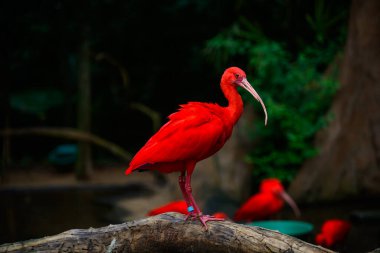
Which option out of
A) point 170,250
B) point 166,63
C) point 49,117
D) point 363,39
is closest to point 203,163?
point 363,39

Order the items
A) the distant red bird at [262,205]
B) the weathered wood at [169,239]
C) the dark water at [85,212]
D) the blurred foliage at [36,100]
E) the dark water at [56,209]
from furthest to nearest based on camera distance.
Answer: the blurred foliage at [36,100], the dark water at [56,209], the dark water at [85,212], the distant red bird at [262,205], the weathered wood at [169,239]

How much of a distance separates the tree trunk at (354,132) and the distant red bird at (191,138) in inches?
206

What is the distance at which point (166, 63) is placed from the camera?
13.4 metres

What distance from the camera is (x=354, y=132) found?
8.64 m

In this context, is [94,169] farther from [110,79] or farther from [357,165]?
[357,165]

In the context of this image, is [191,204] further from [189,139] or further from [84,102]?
[84,102]

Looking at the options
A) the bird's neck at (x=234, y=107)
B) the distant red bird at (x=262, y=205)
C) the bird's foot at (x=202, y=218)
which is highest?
the distant red bird at (x=262, y=205)

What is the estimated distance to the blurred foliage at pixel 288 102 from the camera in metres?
8.89

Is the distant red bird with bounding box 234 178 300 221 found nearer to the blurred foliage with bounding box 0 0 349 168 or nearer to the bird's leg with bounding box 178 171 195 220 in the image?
the bird's leg with bounding box 178 171 195 220

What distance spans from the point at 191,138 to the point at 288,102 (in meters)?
5.88

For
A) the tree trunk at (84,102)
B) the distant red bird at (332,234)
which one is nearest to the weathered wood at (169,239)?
the distant red bird at (332,234)

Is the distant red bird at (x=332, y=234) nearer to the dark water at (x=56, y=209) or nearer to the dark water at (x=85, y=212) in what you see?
the dark water at (x=85, y=212)

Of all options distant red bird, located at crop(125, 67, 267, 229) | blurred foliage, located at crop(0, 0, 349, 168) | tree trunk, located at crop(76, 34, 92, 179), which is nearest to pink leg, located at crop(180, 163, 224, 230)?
distant red bird, located at crop(125, 67, 267, 229)

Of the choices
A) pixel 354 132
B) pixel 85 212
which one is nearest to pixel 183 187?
pixel 85 212
